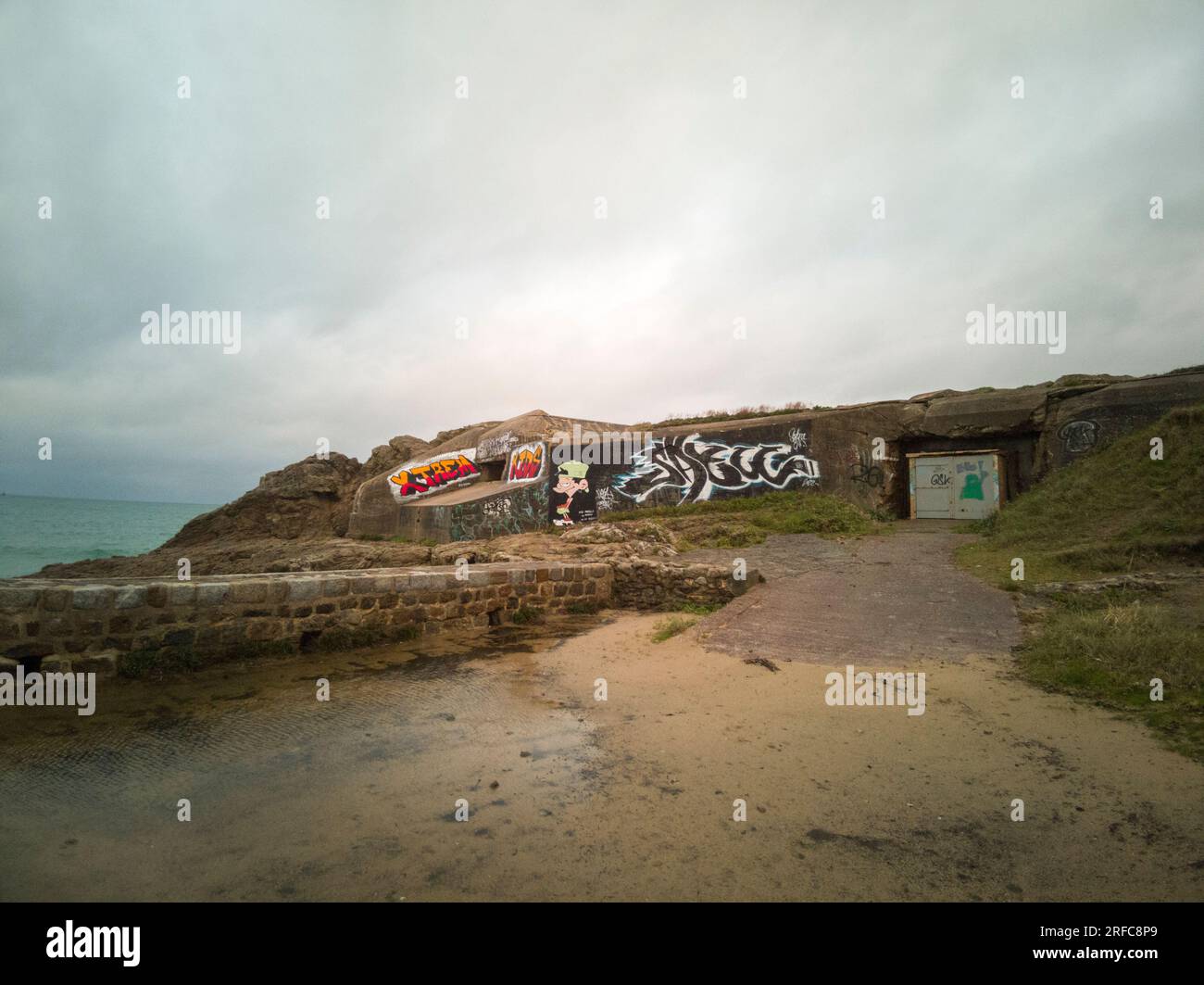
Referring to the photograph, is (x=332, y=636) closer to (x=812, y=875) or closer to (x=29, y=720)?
(x=29, y=720)

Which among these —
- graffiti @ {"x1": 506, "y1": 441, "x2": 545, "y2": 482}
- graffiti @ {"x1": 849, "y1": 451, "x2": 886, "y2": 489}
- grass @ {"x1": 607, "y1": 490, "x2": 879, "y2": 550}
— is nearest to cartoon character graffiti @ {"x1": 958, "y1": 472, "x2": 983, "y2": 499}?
graffiti @ {"x1": 849, "y1": 451, "x2": 886, "y2": 489}

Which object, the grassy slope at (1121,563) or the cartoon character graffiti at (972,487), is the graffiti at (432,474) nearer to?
the cartoon character graffiti at (972,487)

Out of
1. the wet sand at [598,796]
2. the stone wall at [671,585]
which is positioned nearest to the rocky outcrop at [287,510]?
the stone wall at [671,585]

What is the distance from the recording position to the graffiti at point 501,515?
19156 millimetres

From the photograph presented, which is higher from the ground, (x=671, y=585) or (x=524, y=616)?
(x=671, y=585)

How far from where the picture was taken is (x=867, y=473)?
1678cm

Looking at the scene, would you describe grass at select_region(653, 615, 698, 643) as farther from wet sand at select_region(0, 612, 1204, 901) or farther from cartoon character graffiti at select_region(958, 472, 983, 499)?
cartoon character graffiti at select_region(958, 472, 983, 499)

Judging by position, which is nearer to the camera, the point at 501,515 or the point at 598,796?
the point at 598,796

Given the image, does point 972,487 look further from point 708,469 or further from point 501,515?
point 501,515

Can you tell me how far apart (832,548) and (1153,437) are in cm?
664

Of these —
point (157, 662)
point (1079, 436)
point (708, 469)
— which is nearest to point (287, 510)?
point (708, 469)

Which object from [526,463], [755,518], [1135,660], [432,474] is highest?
[526,463]

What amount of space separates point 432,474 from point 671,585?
16285 millimetres
